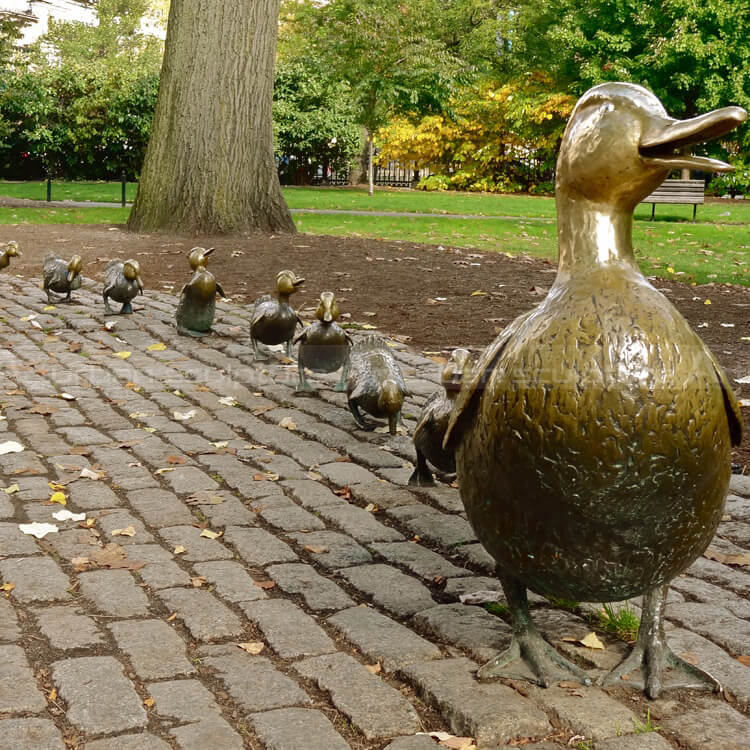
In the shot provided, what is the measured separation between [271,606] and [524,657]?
1.04 metres

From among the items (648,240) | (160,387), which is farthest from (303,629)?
(648,240)

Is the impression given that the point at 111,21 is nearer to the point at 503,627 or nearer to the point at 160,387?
the point at 160,387

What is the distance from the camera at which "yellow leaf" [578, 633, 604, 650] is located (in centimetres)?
347

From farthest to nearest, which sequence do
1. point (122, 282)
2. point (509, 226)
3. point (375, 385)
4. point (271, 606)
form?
point (509, 226) < point (122, 282) < point (375, 385) < point (271, 606)

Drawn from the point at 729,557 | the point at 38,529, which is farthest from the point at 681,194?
the point at 38,529

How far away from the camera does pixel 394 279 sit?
39.0 feet

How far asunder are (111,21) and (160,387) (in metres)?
53.0

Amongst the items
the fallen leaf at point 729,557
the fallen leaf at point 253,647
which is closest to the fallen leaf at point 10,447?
the fallen leaf at point 253,647

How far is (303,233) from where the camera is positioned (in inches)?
642

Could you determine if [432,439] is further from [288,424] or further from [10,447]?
[10,447]

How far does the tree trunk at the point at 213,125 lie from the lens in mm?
14656

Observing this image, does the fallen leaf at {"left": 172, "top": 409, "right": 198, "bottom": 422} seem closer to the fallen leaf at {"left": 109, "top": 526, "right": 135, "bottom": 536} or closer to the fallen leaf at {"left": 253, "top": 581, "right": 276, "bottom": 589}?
the fallen leaf at {"left": 109, "top": 526, "right": 135, "bottom": 536}

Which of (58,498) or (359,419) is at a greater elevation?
(359,419)

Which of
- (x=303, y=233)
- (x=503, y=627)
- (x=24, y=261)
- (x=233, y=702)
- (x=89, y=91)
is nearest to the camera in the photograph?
(x=233, y=702)
